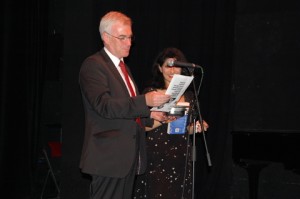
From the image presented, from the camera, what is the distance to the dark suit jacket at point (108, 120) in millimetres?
2344

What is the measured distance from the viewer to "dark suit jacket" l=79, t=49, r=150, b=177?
92.3 inches

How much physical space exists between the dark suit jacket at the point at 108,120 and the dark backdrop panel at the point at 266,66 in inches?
114

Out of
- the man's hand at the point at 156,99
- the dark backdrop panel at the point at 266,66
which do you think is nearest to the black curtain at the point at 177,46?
the dark backdrop panel at the point at 266,66

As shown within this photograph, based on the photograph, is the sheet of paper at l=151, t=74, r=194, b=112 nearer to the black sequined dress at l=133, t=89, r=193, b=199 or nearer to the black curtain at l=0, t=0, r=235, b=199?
the black sequined dress at l=133, t=89, r=193, b=199

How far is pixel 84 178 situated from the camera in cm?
512

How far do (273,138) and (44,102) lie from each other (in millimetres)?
3424

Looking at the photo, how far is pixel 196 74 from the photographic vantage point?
4.76 m

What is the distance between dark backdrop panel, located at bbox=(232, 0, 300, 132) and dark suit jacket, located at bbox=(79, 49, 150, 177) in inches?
114

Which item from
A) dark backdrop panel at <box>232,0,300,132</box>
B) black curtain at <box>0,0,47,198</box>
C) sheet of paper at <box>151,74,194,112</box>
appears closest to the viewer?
sheet of paper at <box>151,74,194,112</box>

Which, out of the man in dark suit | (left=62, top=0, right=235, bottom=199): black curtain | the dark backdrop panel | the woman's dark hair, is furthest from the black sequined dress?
the dark backdrop panel

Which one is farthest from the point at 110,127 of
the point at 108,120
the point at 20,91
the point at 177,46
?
the point at 20,91

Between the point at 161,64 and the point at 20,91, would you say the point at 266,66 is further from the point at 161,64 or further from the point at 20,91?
the point at 20,91

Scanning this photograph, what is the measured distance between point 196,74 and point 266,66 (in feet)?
3.24

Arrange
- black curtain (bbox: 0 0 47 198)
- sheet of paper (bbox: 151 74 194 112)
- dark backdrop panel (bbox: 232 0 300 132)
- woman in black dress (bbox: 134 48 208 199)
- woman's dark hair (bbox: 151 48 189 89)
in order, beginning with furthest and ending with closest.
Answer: dark backdrop panel (bbox: 232 0 300 132) < black curtain (bbox: 0 0 47 198) < woman's dark hair (bbox: 151 48 189 89) < woman in black dress (bbox: 134 48 208 199) < sheet of paper (bbox: 151 74 194 112)
